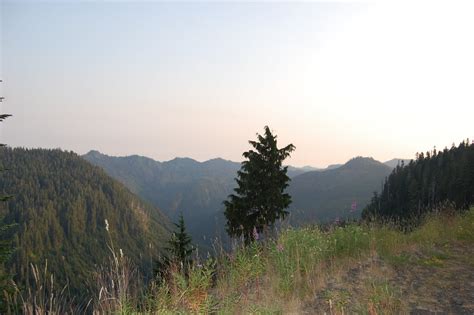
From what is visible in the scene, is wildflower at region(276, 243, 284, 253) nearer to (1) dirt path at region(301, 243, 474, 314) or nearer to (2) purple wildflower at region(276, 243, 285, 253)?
(2) purple wildflower at region(276, 243, 285, 253)

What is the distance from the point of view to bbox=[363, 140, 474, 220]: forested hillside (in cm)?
8644

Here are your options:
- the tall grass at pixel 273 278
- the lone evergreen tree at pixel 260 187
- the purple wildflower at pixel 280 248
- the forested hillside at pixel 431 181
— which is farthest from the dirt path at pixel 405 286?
the forested hillside at pixel 431 181

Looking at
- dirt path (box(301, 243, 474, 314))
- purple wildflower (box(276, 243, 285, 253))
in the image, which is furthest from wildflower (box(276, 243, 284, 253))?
dirt path (box(301, 243, 474, 314))

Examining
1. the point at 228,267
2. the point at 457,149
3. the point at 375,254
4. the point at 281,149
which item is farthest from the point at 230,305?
the point at 457,149

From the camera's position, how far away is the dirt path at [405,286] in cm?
A: 610

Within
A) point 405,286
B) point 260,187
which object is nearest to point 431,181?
point 260,187

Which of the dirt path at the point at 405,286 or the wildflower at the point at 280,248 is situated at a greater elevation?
the wildflower at the point at 280,248

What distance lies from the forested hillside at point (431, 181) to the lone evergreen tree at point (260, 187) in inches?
2186

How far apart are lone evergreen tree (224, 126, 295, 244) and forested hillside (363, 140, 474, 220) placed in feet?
182

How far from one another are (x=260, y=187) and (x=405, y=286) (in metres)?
25.4

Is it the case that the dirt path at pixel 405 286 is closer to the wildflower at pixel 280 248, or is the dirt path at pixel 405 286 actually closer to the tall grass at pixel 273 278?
the tall grass at pixel 273 278

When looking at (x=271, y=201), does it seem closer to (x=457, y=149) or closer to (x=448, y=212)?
(x=448, y=212)

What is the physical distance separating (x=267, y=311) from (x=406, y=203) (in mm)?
119973

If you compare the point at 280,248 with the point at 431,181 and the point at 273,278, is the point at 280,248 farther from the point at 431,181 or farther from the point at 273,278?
the point at 431,181
